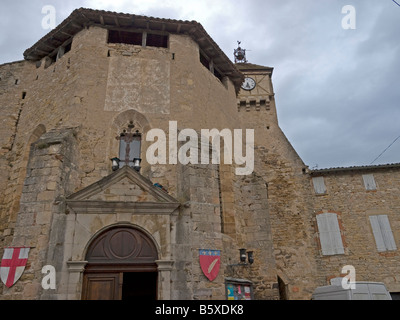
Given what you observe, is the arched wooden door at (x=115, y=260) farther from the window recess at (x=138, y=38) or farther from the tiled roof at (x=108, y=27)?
the tiled roof at (x=108, y=27)

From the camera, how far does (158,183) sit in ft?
29.1

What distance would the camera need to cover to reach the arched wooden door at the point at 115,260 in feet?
24.1

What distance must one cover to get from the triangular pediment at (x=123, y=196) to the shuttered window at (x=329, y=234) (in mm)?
9477

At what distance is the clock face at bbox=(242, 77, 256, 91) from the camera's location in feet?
68.8

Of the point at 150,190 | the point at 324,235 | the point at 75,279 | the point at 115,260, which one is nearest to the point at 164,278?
the point at 115,260

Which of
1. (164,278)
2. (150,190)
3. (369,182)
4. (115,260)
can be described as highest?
(369,182)

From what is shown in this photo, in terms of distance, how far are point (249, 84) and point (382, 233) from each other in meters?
11.6

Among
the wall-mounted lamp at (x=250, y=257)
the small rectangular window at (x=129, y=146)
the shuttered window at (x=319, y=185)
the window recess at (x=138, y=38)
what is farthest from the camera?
the shuttered window at (x=319, y=185)

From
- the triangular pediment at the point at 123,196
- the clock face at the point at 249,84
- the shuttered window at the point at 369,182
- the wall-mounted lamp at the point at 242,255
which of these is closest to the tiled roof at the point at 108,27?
the triangular pediment at the point at 123,196

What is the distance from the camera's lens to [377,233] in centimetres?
1447

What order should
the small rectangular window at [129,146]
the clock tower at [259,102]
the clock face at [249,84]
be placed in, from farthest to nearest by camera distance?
the clock face at [249,84] < the clock tower at [259,102] < the small rectangular window at [129,146]

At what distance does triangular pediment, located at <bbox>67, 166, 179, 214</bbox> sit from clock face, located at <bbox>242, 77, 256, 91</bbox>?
14.3m

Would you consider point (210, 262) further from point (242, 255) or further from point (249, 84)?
point (249, 84)

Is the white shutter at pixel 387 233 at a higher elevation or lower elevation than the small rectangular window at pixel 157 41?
lower
